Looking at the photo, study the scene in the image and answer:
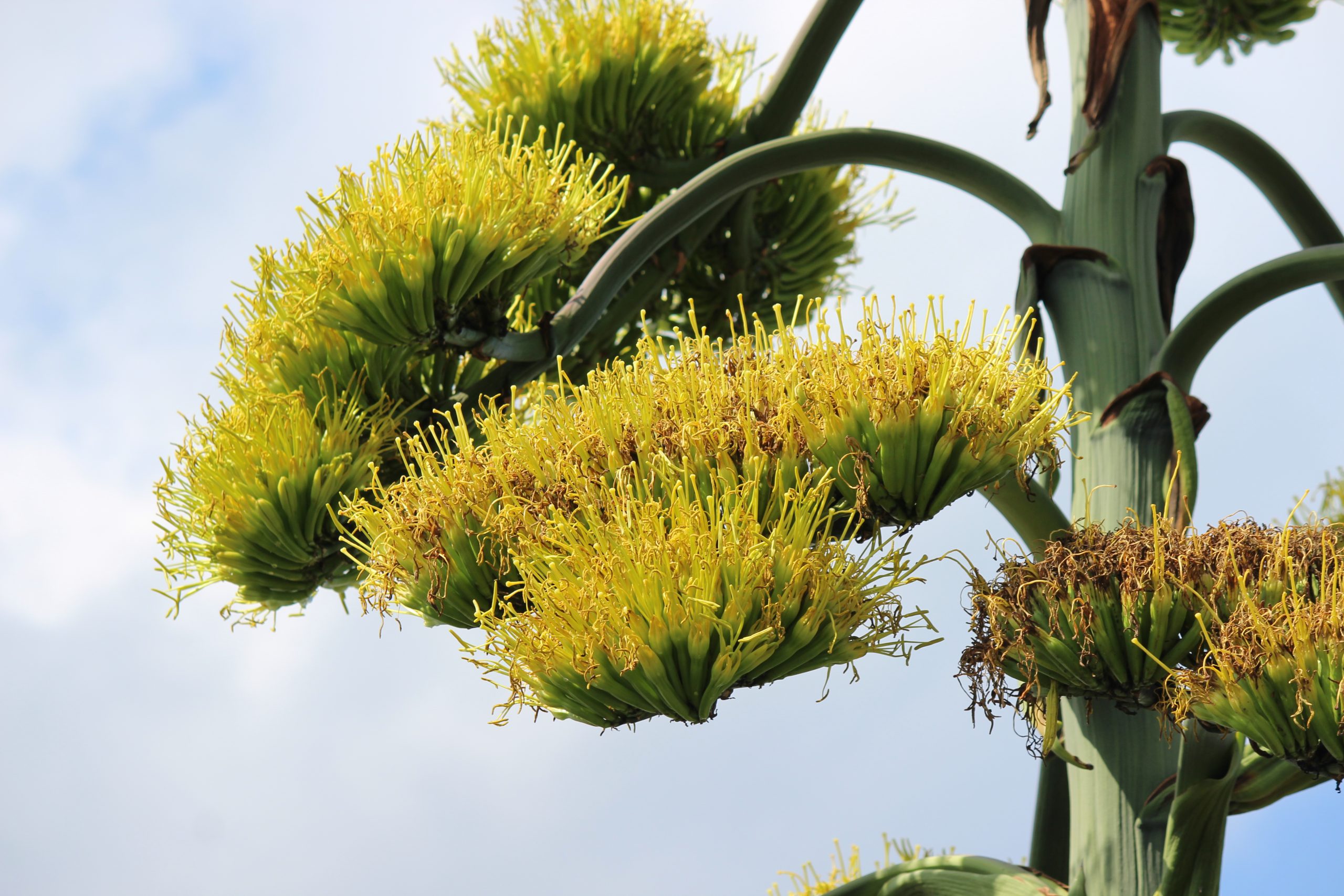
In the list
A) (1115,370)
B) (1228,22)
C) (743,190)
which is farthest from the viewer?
(1228,22)

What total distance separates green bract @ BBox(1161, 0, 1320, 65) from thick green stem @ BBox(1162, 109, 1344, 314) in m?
1.40

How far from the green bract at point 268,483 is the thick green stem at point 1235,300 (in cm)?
179

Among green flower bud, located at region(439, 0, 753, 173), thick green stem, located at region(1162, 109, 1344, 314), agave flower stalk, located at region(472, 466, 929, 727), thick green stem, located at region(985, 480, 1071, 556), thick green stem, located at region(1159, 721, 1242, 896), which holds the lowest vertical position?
thick green stem, located at region(1159, 721, 1242, 896)

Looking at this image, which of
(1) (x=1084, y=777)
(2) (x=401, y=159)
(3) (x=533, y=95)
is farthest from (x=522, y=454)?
(3) (x=533, y=95)

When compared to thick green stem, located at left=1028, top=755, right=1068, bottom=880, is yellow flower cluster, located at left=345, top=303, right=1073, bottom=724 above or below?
above

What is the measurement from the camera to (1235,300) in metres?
2.74

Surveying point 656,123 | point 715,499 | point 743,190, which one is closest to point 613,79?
point 656,123

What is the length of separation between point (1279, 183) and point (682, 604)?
2462 mm

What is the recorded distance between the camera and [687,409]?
2.10 m

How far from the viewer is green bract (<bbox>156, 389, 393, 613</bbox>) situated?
2910mm

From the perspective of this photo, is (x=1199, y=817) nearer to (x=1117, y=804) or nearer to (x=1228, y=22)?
(x=1117, y=804)

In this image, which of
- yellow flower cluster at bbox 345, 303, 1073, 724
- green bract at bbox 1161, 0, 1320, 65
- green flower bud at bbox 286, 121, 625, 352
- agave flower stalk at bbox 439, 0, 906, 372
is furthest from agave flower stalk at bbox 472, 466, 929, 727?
green bract at bbox 1161, 0, 1320, 65

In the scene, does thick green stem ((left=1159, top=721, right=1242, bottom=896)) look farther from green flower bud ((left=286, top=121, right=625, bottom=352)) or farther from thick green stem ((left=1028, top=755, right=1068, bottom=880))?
green flower bud ((left=286, top=121, right=625, bottom=352))

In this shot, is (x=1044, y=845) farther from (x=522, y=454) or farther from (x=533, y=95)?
(x=533, y=95)
